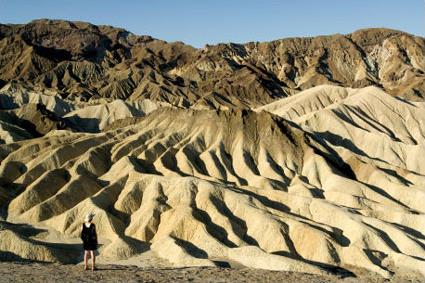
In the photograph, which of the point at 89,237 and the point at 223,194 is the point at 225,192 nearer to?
the point at 223,194

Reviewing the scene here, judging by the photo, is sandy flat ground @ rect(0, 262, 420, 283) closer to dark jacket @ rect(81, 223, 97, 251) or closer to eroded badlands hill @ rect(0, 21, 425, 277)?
dark jacket @ rect(81, 223, 97, 251)

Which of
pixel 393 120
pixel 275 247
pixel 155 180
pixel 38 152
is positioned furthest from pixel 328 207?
pixel 393 120

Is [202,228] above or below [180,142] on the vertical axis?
below

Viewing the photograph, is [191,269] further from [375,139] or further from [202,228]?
[375,139]

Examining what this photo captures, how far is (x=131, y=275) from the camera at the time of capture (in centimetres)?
2369

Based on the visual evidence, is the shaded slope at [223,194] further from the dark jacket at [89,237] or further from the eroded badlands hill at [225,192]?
the dark jacket at [89,237]

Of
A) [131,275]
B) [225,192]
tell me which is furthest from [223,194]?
[131,275]

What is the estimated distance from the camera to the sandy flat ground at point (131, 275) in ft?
74.2

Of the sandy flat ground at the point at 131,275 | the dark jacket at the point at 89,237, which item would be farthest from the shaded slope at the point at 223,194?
the dark jacket at the point at 89,237

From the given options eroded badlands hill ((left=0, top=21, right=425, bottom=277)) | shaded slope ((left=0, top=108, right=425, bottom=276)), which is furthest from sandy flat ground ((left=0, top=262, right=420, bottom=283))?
eroded badlands hill ((left=0, top=21, right=425, bottom=277))

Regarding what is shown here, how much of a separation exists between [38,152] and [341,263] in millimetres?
51717

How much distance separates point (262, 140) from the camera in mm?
87375

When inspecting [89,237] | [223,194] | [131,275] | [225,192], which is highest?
[89,237]

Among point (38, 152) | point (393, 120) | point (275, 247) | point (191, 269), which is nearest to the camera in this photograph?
point (191, 269)
